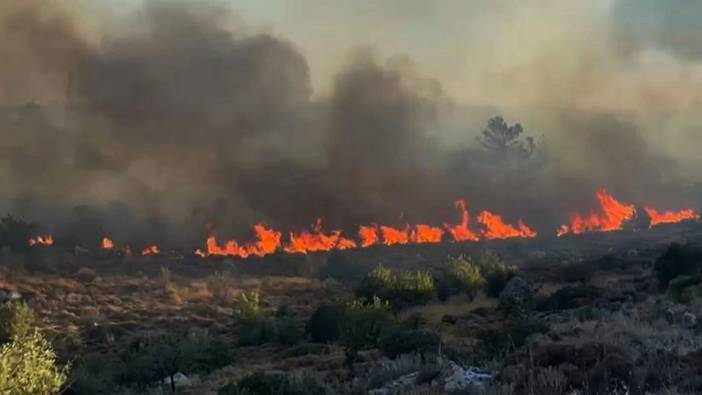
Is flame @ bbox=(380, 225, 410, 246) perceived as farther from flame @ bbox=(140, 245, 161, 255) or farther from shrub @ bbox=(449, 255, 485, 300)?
shrub @ bbox=(449, 255, 485, 300)

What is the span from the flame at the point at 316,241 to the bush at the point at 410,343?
2708 inches

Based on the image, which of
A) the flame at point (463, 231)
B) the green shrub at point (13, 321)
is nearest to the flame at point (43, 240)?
the green shrub at point (13, 321)

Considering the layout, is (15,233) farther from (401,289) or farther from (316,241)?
(401,289)

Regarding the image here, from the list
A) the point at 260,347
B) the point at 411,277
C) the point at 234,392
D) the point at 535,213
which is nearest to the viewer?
the point at 234,392

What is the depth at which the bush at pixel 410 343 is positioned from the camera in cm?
2328

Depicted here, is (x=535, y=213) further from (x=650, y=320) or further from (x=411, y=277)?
(x=650, y=320)

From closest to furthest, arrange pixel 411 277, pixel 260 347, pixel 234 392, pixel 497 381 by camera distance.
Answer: pixel 497 381 → pixel 234 392 → pixel 260 347 → pixel 411 277

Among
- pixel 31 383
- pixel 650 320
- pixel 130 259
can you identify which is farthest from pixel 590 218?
pixel 31 383

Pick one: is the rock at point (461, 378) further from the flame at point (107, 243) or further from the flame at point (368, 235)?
the flame at point (107, 243)

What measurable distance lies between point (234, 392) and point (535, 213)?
Answer: 335 feet

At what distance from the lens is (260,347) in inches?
1500

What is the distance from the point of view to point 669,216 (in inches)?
4934

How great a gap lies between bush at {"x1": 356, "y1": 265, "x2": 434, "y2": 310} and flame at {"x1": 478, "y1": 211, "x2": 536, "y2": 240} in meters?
53.6

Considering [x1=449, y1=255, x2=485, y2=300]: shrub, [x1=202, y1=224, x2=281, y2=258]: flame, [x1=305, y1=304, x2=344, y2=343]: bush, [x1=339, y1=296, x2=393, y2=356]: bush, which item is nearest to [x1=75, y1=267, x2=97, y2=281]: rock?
[x1=202, y1=224, x2=281, y2=258]: flame
